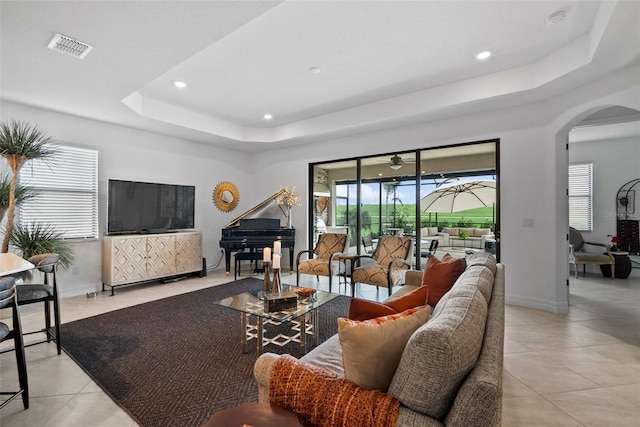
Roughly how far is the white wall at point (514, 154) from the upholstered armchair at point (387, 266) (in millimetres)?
1432

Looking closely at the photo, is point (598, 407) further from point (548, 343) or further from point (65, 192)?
point (65, 192)

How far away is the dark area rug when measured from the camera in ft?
6.49

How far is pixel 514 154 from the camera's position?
13.7 ft

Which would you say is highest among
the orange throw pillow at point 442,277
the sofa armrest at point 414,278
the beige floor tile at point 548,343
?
the orange throw pillow at point 442,277

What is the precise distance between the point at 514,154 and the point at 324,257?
3.17 m

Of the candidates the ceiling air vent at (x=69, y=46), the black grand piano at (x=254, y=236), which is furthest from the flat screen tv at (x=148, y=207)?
the ceiling air vent at (x=69, y=46)

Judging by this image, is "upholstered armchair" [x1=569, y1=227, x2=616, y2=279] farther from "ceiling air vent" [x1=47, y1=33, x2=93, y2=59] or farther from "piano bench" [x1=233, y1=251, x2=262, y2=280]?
"ceiling air vent" [x1=47, y1=33, x2=93, y2=59]

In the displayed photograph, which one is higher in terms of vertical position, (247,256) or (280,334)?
(247,256)

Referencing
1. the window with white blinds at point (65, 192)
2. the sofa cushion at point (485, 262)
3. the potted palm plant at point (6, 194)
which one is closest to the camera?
the sofa cushion at point (485, 262)

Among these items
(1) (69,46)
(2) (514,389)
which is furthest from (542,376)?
(1) (69,46)

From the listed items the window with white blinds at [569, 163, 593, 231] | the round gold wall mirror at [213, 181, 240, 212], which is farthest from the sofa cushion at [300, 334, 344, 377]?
the window with white blinds at [569, 163, 593, 231]

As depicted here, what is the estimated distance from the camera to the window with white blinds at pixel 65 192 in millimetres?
4176

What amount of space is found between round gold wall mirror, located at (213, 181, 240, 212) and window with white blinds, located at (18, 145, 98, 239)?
86.8 inches

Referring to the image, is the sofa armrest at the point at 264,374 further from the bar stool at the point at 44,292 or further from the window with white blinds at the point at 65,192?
the window with white blinds at the point at 65,192
